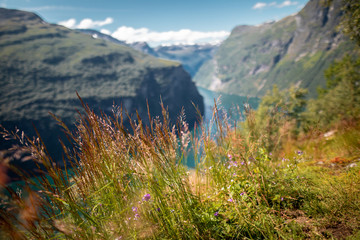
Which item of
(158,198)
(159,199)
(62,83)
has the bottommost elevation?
(62,83)

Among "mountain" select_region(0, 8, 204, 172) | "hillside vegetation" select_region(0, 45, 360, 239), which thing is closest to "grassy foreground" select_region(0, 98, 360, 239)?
"hillside vegetation" select_region(0, 45, 360, 239)

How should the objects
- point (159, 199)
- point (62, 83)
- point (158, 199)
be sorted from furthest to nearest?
point (62, 83), point (159, 199), point (158, 199)

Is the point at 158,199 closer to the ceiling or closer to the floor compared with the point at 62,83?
closer to the ceiling

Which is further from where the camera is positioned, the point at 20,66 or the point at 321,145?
the point at 20,66

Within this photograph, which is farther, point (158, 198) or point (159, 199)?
point (159, 199)

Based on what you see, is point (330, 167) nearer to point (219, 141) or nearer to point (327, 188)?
point (327, 188)

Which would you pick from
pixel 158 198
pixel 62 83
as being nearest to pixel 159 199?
pixel 158 198

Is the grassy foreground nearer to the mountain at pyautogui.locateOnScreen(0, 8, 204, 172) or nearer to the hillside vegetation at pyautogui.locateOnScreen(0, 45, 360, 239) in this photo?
the hillside vegetation at pyautogui.locateOnScreen(0, 45, 360, 239)

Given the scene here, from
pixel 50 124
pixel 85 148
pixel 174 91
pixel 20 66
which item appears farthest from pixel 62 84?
pixel 85 148

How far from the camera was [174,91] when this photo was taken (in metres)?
172

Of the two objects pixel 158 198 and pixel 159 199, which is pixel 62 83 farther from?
pixel 158 198

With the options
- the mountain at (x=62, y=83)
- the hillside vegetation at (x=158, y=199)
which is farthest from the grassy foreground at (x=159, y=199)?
the mountain at (x=62, y=83)

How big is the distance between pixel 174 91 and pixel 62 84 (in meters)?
94.2

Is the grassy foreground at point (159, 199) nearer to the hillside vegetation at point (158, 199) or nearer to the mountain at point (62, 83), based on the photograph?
the hillside vegetation at point (158, 199)
